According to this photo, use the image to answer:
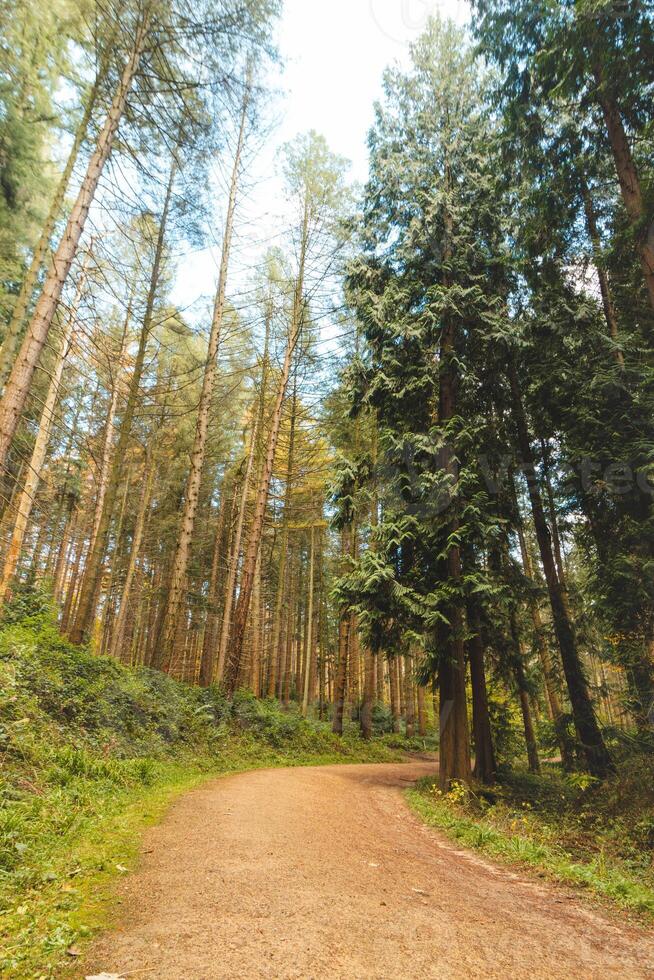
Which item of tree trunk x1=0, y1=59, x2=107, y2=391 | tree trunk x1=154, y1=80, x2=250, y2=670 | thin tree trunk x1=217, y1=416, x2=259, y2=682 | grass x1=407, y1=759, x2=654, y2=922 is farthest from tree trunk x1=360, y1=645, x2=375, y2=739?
tree trunk x1=0, y1=59, x2=107, y2=391

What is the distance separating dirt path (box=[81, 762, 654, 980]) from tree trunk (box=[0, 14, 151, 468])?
5089 mm

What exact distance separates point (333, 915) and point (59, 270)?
26.2 feet

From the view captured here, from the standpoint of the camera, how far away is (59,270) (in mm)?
6715

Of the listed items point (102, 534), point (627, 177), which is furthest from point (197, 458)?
point (627, 177)

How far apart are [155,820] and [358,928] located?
326 cm

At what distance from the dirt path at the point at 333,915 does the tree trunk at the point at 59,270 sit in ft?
16.7

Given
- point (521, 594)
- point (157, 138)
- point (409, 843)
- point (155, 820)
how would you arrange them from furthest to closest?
point (521, 594) → point (157, 138) → point (409, 843) → point (155, 820)

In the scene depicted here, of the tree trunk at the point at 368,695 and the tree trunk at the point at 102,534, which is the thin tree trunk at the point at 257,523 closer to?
the tree trunk at the point at 102,534

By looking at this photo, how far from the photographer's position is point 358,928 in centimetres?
300

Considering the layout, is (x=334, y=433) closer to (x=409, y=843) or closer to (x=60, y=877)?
(x=409, y=843)

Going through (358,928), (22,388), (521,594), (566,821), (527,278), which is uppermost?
(527,278)

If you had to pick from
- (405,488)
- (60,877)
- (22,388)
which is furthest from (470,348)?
(60,877)

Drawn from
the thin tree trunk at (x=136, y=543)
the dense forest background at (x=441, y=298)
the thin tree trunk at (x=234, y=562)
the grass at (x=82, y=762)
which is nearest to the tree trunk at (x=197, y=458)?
the dense forest background at (x=441, y=298)

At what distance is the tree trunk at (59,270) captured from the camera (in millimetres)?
6102
